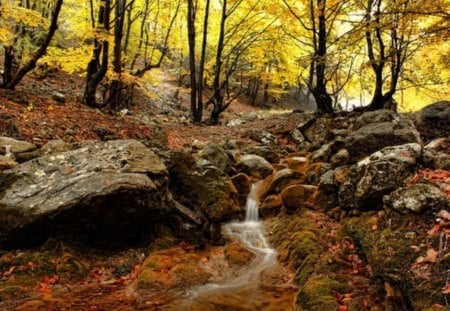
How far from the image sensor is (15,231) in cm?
641

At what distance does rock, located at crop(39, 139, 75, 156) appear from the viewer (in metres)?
8.62

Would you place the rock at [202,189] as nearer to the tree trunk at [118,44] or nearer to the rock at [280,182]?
the rock at [280,182]

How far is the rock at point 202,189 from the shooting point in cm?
881

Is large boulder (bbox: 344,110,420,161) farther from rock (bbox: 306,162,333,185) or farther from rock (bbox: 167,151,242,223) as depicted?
rock (bbox: 167,151,242,223)

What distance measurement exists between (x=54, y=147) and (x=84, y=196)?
2.80 meters

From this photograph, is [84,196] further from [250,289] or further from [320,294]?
[320,294]

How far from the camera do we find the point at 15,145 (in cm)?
863

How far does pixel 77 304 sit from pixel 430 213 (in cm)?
500

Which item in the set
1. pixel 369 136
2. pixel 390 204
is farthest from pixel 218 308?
pixel 369 136

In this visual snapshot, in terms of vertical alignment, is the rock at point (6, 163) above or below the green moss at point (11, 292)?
above

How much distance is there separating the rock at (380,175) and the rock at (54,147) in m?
6.16

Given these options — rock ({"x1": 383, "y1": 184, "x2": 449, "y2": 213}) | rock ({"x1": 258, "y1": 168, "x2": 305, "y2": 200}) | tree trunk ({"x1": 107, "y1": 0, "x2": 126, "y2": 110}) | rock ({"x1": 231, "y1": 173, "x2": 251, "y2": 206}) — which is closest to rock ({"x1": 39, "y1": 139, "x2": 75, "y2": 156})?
rock ({"x1": 231, "y1": 173, "x2": 251, "y2": 206})

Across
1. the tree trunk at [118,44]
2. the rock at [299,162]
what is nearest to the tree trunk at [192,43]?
the tree trunk at [118,44]

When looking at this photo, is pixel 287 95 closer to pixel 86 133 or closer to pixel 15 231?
pixel 86 133
